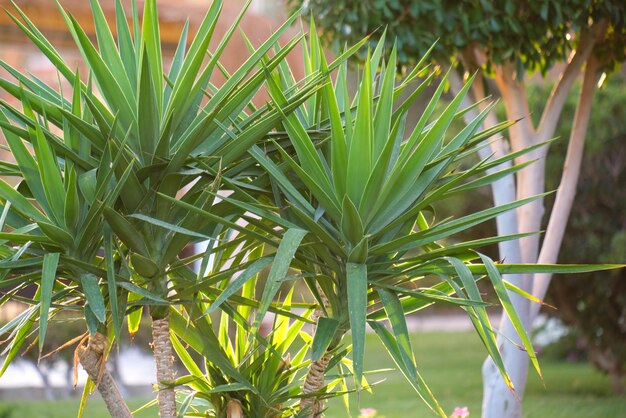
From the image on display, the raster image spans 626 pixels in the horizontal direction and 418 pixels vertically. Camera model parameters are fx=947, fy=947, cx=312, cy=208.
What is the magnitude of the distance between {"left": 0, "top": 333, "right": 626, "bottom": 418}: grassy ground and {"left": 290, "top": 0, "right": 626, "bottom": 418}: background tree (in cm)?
121

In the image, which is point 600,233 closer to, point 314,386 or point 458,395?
point 458,395

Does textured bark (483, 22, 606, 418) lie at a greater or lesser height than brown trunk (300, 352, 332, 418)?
greater

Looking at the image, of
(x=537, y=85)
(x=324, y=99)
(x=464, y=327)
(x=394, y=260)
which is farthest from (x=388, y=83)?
(x=464, y=327)

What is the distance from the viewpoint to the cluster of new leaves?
4.89m

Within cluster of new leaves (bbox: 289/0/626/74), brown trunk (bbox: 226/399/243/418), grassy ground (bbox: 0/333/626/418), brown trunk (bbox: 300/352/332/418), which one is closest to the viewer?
brown trunk (bbox: 300/352/332/418)

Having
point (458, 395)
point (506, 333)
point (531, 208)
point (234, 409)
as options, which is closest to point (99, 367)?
point (234, 409)

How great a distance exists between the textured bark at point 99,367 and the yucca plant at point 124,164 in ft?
0.42

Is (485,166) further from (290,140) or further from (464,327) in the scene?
(464,327)

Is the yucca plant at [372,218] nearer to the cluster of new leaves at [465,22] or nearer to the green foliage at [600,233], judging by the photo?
the cluster of new leaves at [465,22]

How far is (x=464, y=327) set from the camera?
17438mm

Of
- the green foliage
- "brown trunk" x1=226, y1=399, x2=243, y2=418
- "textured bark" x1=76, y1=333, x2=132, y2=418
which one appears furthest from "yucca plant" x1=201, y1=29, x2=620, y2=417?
the green foliage

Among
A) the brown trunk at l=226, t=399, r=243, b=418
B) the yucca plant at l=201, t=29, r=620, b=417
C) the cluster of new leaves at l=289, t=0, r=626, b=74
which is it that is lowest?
the brown trunk at l=226, t=399, r=243, b=418

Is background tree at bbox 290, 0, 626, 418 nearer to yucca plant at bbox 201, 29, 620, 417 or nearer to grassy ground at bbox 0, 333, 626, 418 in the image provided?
grassy ground at bbox 0, 333, 626, 418

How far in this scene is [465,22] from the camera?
4.86 metres
